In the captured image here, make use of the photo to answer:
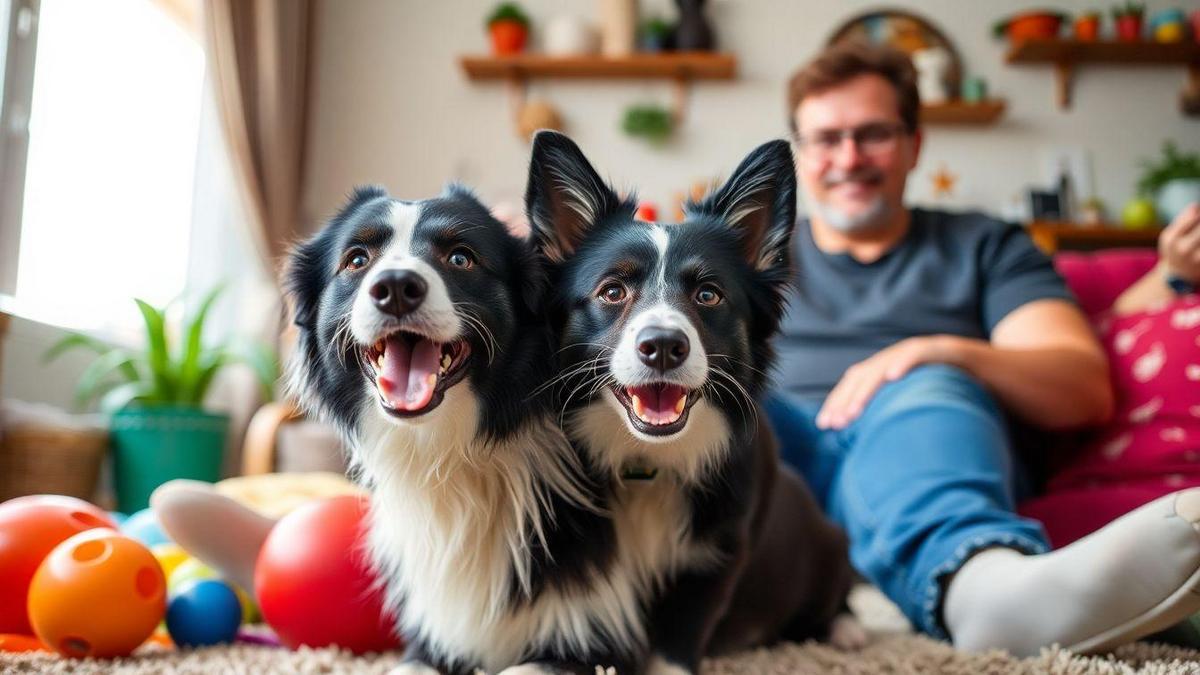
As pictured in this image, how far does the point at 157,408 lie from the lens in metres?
3.02

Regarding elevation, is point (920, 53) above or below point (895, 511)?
above

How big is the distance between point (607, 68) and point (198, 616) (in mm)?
3809

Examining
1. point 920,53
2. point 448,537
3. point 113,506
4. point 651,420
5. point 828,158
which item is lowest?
point 113,506

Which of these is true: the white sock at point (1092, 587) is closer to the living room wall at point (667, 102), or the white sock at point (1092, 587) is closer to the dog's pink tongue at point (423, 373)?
the dog's pink tongue at point (423, 373)

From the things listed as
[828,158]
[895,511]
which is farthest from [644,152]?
[895,511]

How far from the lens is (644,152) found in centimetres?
479

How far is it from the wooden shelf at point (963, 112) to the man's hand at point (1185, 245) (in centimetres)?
258

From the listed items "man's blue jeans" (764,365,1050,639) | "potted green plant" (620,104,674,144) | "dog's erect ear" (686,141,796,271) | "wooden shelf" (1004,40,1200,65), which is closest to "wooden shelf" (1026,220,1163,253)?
"wooden shelf" (1004,40,1200,65)

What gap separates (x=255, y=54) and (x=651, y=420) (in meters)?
3.82

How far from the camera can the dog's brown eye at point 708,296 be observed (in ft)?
3.76

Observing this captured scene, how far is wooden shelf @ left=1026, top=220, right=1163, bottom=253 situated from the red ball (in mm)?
3907

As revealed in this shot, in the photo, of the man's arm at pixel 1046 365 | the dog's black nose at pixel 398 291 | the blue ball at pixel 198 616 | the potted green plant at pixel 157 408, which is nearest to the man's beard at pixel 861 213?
the man's arm at pixel 1046 365

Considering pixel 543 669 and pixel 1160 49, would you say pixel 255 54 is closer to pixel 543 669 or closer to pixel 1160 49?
pixel 543 669

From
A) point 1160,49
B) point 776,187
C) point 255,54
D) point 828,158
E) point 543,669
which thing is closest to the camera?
point 543,669
